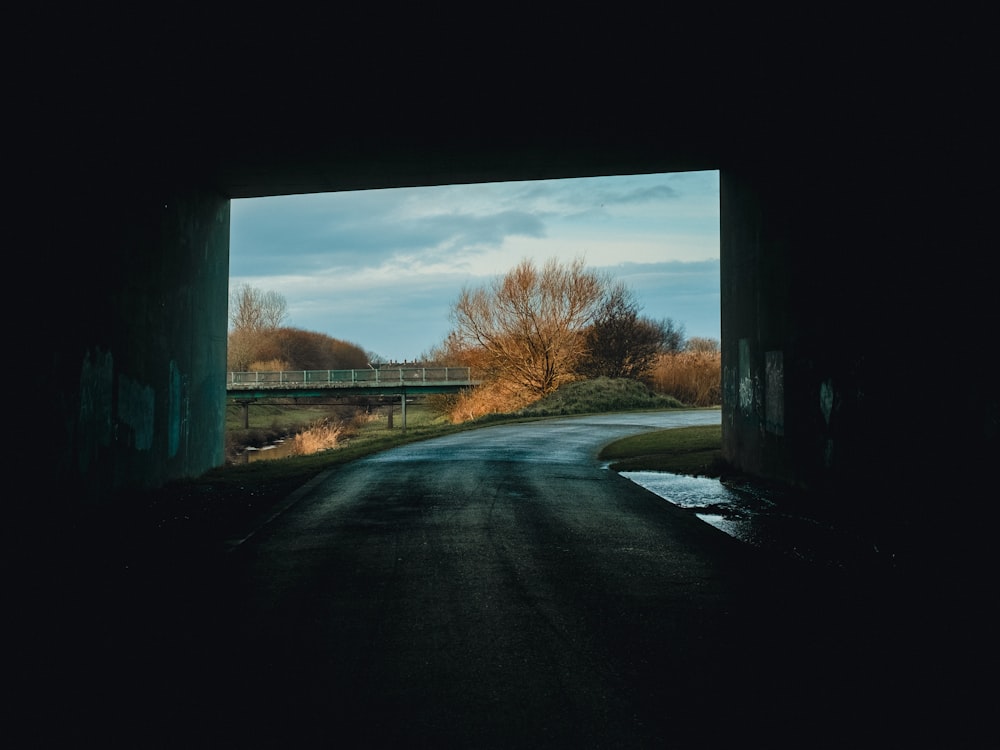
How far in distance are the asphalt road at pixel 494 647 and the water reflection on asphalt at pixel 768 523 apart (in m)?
0.41

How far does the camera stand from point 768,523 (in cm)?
819

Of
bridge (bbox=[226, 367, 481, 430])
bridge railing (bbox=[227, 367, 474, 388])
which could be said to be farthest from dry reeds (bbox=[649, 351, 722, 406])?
bridge railing (bbox=[227, 367, 474, 388])

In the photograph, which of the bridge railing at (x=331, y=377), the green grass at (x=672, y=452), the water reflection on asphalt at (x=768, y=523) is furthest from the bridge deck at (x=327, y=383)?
the water reflection on asphalt at (x=768, y=523)

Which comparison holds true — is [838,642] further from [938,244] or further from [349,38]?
[349,38]

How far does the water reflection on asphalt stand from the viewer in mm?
6738

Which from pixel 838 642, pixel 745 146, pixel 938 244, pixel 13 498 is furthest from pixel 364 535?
pixel 745 146

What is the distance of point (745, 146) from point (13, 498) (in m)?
9.98

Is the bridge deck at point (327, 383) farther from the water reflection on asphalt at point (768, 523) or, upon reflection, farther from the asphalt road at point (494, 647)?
the asphalt road at point (494, 647)

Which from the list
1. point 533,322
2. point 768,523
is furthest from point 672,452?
point 533,322

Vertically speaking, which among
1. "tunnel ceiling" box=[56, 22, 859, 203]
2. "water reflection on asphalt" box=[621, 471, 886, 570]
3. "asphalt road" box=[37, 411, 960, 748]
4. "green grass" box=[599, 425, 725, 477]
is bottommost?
"asphalt road" box=[37, 411, 960, 748]

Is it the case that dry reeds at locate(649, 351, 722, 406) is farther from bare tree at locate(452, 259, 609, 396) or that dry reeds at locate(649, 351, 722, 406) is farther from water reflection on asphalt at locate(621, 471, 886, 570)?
water reflection on asphalt at locate(621, 471, 886, 570)

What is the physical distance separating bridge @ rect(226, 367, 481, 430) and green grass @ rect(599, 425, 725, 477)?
107 feet

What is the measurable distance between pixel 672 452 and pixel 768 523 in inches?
303

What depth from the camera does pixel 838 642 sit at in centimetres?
441
